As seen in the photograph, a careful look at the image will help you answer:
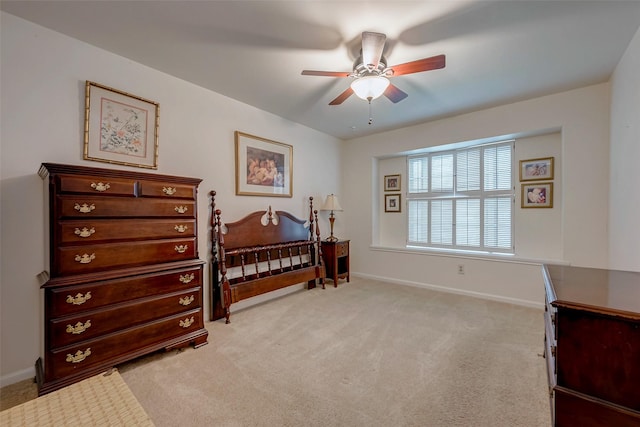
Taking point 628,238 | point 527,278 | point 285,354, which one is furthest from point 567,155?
point 285,354

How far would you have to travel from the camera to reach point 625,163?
2234 mm

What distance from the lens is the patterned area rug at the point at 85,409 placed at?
45.6 inches

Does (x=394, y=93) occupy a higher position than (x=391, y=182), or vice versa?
(x=394, y=93)

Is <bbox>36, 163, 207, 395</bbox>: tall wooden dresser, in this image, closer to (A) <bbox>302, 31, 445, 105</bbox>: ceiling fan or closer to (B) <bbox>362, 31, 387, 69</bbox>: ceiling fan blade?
(A) <bbox>302, 31, 445, 105</bbox>: ceiling fan

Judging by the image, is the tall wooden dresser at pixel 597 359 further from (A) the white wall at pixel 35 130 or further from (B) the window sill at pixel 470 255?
(A) the white wall at pixel 35 130

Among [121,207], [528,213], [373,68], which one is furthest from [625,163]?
[121,207]

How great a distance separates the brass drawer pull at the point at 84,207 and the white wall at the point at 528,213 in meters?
3.85

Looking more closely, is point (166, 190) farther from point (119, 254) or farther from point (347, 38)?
point (347, 38)

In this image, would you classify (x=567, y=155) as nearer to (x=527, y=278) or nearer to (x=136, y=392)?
(x=527, y=278)

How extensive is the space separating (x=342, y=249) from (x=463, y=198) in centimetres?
206

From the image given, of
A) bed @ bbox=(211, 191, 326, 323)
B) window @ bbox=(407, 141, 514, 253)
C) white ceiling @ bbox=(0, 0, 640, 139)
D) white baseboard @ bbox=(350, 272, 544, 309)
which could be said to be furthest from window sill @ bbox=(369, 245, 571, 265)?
white ceiling @ bbox=(0, 0, 640, 139)

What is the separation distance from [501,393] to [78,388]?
251 centimetres

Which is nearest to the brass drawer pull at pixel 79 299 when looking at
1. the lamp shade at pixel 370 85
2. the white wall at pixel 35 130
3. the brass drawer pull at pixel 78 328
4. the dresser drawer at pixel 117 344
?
the brass drawer pull at pixel 78 328

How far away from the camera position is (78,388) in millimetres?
1403
